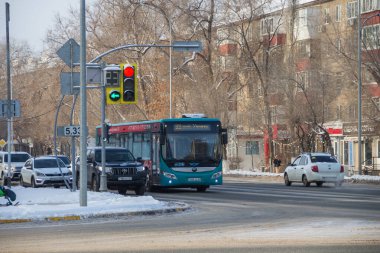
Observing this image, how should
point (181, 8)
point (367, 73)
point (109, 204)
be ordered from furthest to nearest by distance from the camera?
point (181, 8) < point (367, 73) < point (109, 204)

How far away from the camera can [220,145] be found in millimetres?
37156

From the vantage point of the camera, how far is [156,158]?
37.0 meters

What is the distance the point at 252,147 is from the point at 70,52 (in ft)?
187

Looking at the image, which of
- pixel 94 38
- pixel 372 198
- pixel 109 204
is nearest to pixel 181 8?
pixel 94 38

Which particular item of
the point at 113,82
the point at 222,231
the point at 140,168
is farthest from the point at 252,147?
the point at 222,231

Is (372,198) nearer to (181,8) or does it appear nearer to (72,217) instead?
(72,217)

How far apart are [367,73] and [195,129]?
2567cm

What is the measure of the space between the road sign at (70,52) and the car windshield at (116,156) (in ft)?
30.7

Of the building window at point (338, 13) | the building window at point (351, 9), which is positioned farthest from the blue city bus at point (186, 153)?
the building window at point (338, 13)

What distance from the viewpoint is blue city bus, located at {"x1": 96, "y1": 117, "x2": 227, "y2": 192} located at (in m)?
36.3

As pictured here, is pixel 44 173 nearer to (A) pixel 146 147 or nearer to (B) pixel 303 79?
(A) pixel 146 147

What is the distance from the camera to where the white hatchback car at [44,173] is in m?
41.1

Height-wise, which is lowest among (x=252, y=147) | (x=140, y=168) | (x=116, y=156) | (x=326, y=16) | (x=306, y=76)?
(x=140, y=168)

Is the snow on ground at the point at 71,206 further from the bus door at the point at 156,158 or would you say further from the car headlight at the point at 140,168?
the bus door at the point at 156,158
